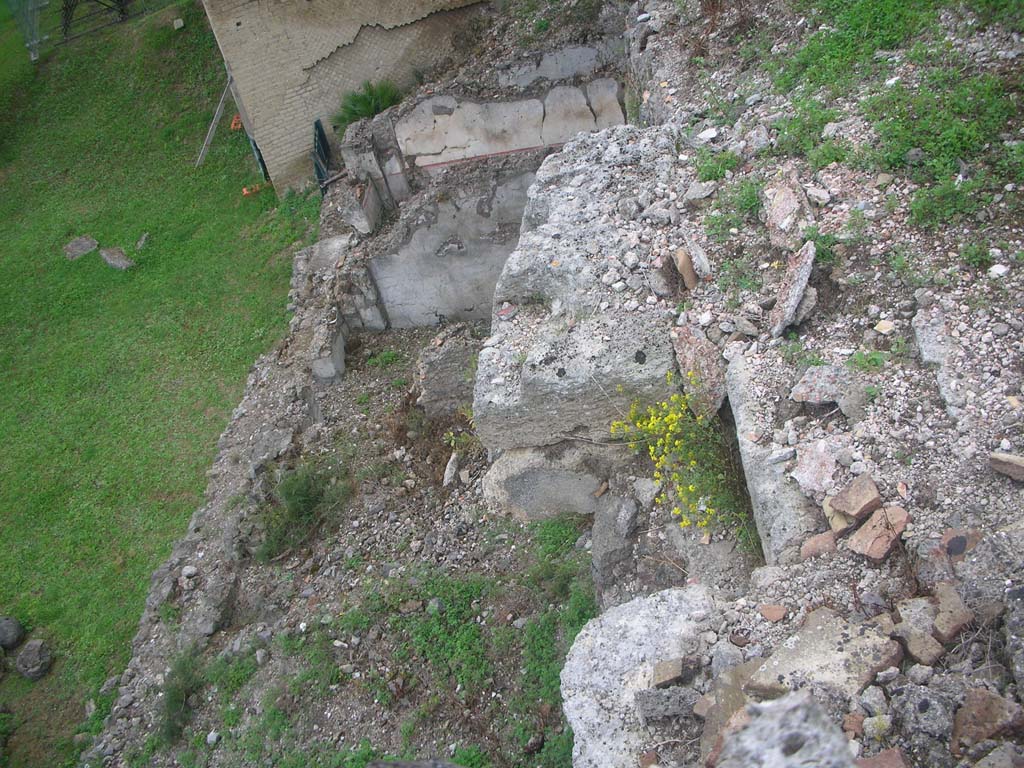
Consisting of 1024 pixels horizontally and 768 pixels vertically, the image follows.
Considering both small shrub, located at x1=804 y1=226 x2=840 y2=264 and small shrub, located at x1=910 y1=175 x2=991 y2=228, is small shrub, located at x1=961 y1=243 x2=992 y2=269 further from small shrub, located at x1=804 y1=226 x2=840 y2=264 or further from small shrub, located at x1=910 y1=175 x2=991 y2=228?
small shrub, located at x1=804 y1=226 x2=840 y2=264

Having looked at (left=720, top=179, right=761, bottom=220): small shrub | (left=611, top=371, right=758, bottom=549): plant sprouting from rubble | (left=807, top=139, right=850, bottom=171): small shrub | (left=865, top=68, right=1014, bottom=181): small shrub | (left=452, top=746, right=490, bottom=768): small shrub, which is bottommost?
(left=452, top=746, right=490, bottom=768): small shrub

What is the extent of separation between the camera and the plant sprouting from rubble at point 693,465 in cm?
392

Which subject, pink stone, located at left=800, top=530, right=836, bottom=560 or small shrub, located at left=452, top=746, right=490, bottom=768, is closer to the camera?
pink stone, located at left=800, top=530, right=836, bottom=560

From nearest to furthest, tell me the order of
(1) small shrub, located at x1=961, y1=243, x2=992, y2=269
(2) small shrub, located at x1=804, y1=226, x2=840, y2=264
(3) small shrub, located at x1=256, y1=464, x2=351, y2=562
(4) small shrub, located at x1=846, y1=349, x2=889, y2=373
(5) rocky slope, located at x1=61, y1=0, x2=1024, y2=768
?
(5) rocky slope, located at x1=61, y1=0, x2=1024, y2=768 → (4) small shrub, located at x1=846, y1=349, x2=889, y2=373 → (1) small shrub, located at x1=961, y1=243, x2=992, y2=269 → (2) small shrub, located at x1=804, y1=226, x2=840, y2=264 → (3) small shrub, located at x1=256, y1=464, x2=351, y2=562

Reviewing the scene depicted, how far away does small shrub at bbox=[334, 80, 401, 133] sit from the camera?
35.4 ft

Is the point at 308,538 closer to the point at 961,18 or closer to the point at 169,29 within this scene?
the point at 961,18

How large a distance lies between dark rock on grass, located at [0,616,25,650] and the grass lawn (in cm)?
13

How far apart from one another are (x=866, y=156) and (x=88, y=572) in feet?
24.3

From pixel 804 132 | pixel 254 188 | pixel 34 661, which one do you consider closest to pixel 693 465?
pixel 804 132

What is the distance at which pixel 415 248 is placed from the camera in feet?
27.1

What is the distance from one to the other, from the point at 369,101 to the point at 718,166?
709 centimetres

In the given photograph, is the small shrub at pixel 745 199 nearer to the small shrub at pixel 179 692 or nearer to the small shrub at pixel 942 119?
the small shrub at pixel 942 119

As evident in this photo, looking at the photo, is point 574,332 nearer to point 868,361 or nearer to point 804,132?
point 868,361

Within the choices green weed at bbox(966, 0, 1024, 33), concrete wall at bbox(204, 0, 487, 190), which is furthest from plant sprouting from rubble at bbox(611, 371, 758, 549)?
concrete wall at bbox(204, 0, 487, 190)
